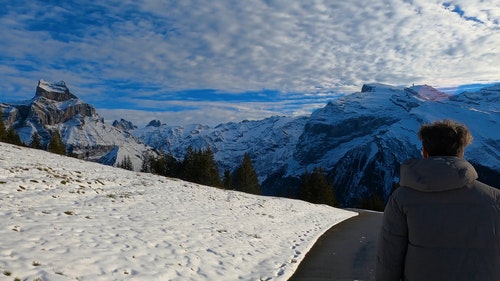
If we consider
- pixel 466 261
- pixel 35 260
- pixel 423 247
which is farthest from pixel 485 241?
pixel 35 260

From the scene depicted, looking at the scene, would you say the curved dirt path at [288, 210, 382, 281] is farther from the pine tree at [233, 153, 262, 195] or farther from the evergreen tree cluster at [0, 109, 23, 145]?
the evergreen tree cluster at [0, 109, 23, 145]

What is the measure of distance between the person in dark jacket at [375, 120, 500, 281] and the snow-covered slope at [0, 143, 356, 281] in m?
7.46

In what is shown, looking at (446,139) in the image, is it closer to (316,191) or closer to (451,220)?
(451,220)

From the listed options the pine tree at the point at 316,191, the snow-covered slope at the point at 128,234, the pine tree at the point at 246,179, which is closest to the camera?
A: the snow-covered slope at the point at 128,234

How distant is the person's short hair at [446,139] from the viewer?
3721 mm

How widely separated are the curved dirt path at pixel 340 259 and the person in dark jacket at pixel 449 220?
28.2 ft

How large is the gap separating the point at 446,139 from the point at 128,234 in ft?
36.5

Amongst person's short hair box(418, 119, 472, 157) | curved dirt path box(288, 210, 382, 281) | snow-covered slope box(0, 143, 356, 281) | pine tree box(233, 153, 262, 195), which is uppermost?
person's short hair box(418, 119, 472, 157)

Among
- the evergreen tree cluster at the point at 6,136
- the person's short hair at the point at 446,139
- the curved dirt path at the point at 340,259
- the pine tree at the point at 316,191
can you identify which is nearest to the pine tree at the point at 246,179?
the pine tree at the point at 316,191

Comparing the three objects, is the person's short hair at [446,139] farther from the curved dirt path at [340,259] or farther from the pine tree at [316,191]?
the pine tree at [316,191]

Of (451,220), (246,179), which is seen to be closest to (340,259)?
(451,220)

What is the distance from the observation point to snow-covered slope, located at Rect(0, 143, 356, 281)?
934 cm

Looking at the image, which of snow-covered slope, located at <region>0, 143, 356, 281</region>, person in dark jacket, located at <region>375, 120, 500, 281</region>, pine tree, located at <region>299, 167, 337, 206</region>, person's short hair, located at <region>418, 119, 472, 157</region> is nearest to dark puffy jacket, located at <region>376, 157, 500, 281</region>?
person in dark jacket, located at <region>375, 120, 500, 281</region>

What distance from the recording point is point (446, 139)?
12.2 feet
